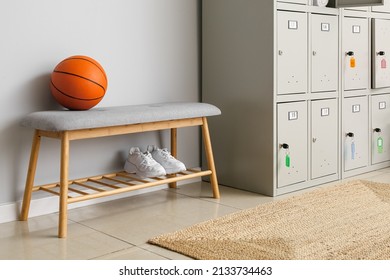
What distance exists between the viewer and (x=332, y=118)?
416 cm

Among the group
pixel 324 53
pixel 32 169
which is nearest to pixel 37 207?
pixel 32 169

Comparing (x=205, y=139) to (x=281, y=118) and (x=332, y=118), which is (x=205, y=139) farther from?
(x=332, y=118)

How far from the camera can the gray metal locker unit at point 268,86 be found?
12.2 ft

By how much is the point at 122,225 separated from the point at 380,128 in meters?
2.50

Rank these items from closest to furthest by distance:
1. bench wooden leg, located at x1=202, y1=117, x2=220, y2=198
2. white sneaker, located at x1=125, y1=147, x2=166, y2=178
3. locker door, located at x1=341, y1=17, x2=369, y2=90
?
white sneaker, located at x1=125, y1=147, x2=166, y2=178 → bench wooden leg, located at x1=202, y1=117, x2=220, y2=198 → locker door, located at x1=341, y1=17, x2=369, y2=90

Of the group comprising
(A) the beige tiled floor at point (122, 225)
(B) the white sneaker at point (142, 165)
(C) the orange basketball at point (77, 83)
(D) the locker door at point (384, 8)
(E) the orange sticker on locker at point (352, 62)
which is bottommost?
(A) the beige tiled floor at point (122, 225)

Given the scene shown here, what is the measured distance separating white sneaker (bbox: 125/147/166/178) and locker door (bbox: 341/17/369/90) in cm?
169

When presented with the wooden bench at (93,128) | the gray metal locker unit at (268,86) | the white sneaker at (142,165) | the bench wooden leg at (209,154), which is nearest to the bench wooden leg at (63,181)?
the wooden bench at (93,128)

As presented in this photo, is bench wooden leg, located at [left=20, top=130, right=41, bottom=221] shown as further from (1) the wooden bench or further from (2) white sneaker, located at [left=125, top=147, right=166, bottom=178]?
(2) white sneaker, located at [left=125, top=147, right=166, bottom=178]

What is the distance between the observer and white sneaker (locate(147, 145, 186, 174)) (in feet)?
A: 11.6

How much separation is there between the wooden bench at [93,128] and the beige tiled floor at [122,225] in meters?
0.12

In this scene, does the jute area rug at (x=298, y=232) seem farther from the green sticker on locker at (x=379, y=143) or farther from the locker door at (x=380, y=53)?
the locker door at (x=380, y=53)

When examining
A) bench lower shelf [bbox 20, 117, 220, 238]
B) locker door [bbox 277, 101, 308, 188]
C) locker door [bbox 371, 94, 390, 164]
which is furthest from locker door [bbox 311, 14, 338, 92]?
bench lower shelf [bbox 20, 117, 220, 238]

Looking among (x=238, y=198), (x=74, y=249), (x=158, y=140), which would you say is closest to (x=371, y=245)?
(x=238, y=198)
